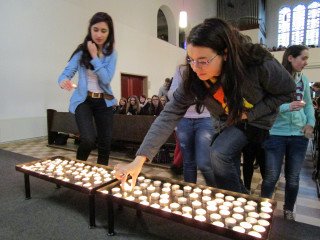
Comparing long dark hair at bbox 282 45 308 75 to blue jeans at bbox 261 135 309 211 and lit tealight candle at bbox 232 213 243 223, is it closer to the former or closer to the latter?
blue jeans at bbox 261 135 309 211

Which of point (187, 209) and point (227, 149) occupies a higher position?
point (227, 149)

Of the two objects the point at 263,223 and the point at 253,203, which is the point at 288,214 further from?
the point at 263,223

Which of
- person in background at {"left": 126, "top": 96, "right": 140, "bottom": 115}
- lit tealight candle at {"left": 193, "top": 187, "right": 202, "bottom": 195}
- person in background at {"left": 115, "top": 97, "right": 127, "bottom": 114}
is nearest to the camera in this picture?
lit tealight candle at {"left": 193, "top": 187, "right": 202, "bottom": 195}

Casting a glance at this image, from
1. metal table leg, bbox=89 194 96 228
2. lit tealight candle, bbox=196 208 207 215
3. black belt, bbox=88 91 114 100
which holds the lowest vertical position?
metal table leg, bbox=89 194 96 228

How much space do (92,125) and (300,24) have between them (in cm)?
1429

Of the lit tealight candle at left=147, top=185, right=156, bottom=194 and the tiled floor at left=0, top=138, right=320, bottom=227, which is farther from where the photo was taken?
the tiled floor at left=0, top=138, right=320, bottom=227

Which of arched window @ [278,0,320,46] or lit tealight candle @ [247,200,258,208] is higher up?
arched window @ [278,0,320,46]

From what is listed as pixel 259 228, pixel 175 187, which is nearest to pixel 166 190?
pixel 175 187

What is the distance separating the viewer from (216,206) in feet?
3.81

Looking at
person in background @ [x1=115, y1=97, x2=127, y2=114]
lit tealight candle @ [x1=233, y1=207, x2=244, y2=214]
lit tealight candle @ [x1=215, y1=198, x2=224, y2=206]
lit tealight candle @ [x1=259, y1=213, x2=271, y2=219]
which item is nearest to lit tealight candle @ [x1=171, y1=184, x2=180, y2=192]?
lit tealight candle @ [x1=215, y1=198, x2=224, y2=206]

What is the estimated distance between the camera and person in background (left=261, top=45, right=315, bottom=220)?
1.58 meters

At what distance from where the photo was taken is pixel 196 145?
1697mm

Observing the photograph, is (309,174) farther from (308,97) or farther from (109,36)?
(109,36)

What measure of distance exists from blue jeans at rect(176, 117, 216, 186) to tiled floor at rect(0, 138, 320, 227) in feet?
2.08
